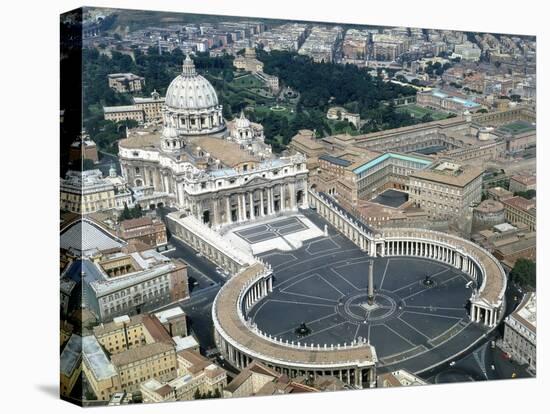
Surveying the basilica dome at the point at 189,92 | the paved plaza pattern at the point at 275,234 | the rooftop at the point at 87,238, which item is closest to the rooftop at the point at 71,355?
the rooftop at the point at 87,238

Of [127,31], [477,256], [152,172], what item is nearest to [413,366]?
[477,256]

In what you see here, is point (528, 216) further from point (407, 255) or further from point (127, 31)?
point (127, 31)

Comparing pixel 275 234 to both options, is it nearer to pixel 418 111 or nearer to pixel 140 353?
pixel 140 353

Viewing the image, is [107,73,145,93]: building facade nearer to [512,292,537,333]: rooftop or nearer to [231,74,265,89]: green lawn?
[231,74,265,89]: green lawn

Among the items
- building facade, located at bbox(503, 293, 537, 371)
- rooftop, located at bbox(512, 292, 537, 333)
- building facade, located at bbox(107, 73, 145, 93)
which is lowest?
building facade, located at bbox(503, 293, 537, 371)

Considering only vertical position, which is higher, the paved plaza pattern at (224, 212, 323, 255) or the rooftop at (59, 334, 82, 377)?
the paved plaza pattern at (224, 212, 323, 255)

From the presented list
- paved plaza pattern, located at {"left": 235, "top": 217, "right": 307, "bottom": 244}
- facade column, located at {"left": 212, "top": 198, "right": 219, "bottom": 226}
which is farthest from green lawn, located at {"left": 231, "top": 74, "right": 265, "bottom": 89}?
paved plaza pattern, located at {"left": 235, "top": 217, "right": 307, "bottom": 244}

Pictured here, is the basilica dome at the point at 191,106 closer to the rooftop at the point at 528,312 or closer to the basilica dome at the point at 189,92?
the basilica dome at the point at 189,92
